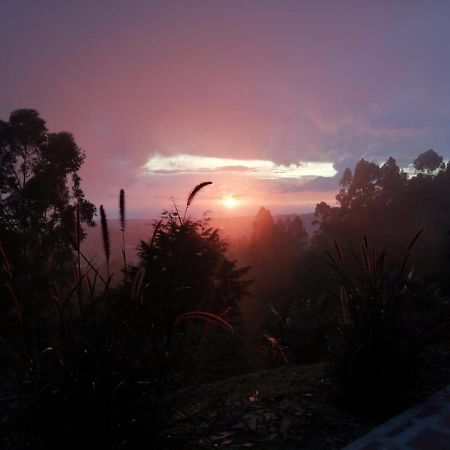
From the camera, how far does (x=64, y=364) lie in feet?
6.75

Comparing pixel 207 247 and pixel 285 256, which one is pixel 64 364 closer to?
pixel 207 247

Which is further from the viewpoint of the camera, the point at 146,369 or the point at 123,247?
the point at 123,247

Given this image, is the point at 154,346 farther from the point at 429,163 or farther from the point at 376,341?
the point at 429,163

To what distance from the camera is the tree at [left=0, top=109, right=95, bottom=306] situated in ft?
50.5

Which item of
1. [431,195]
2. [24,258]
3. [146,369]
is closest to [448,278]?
[24,258]

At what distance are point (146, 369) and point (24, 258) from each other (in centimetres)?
1518

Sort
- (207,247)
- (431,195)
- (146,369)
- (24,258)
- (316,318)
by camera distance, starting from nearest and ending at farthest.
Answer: (146,369)
(316,318)
(24,258)
(207,247)
(431,195)

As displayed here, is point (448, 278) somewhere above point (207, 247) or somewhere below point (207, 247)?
below

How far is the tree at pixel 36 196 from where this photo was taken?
1540cm

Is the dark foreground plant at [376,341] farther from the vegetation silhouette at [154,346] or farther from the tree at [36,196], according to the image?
the tree at [36,196]

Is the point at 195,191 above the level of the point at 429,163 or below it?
below

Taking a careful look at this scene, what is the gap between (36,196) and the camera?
16.2 meters

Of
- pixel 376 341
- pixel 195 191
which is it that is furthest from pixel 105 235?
pixel 376 341

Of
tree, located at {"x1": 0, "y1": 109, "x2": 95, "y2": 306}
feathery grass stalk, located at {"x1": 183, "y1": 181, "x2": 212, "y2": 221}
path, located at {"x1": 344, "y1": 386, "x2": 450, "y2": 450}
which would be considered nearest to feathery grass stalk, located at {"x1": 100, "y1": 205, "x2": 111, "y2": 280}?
feathery grass stalk, located at {"x1": 183, "y1": 181, "x2": 212, "y2": 221}
